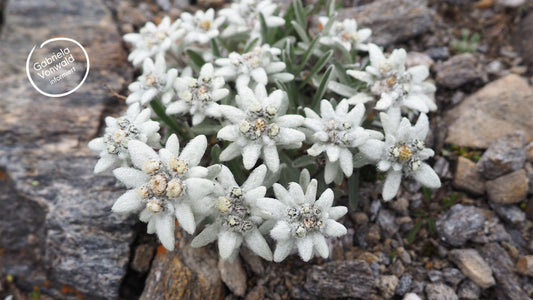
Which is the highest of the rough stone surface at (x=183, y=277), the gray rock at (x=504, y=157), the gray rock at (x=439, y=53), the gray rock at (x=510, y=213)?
the gray rock at (x=439, y=53)

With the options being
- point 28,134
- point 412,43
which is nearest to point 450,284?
point 412,43

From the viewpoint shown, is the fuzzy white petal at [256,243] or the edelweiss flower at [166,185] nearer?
the edelweiss flower at [166,185]

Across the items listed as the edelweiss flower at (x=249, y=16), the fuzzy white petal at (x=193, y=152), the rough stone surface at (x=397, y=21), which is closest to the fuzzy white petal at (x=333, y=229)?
the fuzzy white petal at (x=193, y=152)

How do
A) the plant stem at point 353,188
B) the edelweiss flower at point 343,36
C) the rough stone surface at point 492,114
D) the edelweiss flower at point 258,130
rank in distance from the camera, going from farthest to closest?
the rough stone surface at point 492,114 < the edelweiss flower at point 343,36 < the plant stem at point 353,188 < the edelweiss flower at point 258,130

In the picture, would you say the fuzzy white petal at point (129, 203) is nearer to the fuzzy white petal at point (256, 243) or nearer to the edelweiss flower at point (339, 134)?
the fuzzy white petal at point (256, 243)

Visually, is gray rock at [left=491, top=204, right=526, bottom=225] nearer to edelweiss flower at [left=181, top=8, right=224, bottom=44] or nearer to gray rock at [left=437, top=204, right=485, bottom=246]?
gray rock at [left=437, top=204, right=485, bottom=246]

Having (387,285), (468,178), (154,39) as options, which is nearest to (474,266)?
(387,285)

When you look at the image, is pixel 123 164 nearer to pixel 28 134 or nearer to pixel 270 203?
pixel 270 203
